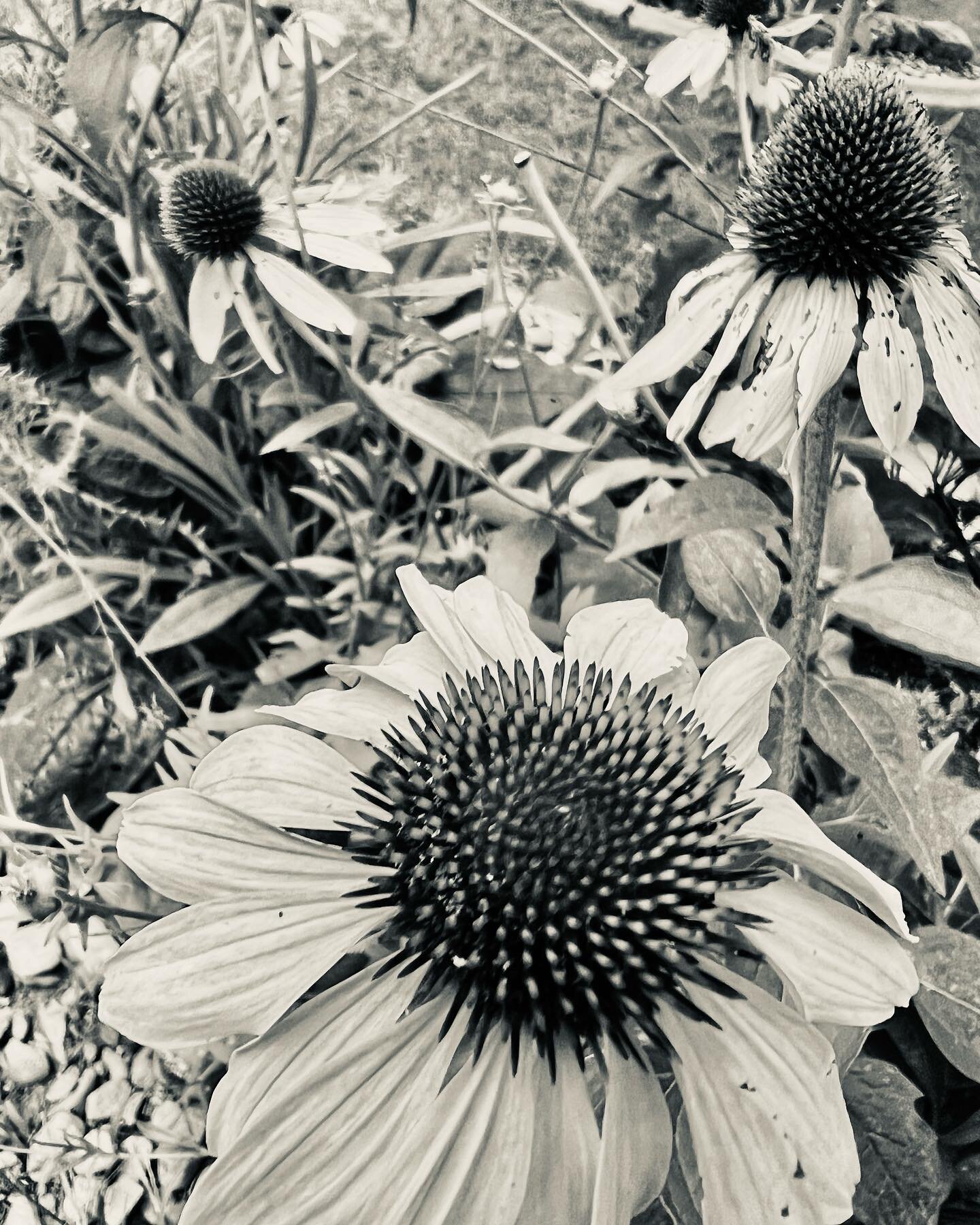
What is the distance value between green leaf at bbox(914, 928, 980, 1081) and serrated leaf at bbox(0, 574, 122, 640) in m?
0.72

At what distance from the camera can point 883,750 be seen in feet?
2.23

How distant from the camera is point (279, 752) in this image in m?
0.60

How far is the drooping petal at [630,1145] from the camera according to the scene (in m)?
0.49

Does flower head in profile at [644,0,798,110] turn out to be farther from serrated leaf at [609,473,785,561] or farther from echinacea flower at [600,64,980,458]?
serrated leaf at [609,473,785,561]

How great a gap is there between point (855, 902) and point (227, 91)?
3.67ft

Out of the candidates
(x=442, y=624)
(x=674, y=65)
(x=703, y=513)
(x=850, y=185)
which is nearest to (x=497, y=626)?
(x=442, y=624)

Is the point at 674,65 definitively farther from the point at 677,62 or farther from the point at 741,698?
the point at 741,698

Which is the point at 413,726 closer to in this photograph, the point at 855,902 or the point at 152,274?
the point at 855,902

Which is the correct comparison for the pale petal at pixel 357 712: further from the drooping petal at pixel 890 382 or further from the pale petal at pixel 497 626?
the drooping petal at pixel 890 382

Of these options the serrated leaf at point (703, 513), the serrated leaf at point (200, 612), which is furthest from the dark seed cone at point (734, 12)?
the serrated leaf at point (200, 612)

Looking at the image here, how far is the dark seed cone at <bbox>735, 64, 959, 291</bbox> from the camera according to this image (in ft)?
2.23

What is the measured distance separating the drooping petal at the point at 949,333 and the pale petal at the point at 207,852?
445 millimetres

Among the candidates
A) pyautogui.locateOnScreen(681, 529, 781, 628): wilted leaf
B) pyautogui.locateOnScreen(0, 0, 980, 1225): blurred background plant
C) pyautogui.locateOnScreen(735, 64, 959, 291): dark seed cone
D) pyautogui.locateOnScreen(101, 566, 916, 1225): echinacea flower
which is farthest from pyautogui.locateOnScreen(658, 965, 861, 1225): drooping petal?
pyautogui.locateOnScreen(735, 64, 959, 291): dark seed cone

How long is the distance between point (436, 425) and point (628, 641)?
0.30m
